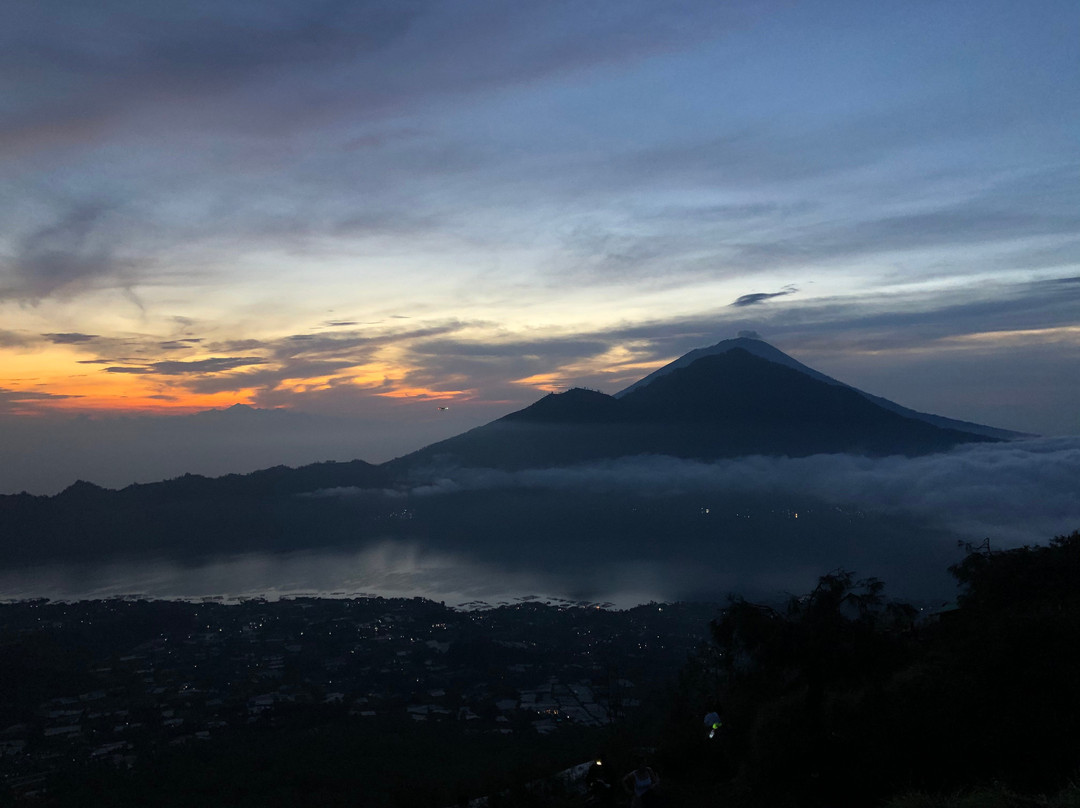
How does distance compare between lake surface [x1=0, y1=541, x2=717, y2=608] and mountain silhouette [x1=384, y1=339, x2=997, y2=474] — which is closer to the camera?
lake surface [x1=0, y1=541, x2=717, y2=608]

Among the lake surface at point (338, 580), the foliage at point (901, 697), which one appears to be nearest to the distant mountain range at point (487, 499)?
the lake surface at point (338, 580)

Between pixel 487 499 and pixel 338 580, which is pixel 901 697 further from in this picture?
pixel 487 499

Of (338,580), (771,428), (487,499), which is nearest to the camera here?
(338,580)

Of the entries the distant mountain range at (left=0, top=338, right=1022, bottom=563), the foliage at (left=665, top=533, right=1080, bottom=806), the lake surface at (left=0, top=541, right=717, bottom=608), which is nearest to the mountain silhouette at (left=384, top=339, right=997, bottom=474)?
the distant mountain range at (left=0, top=338, right=1022, bottom=563)

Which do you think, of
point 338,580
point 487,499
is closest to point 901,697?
point 338,580

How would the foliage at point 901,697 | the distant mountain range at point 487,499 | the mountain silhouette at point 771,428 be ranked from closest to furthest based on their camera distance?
the foliage at point 901,697
the distant mountain range at point 487,499
the mountain silhouette at point 771,428

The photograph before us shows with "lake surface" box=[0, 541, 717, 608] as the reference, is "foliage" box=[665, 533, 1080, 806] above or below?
above

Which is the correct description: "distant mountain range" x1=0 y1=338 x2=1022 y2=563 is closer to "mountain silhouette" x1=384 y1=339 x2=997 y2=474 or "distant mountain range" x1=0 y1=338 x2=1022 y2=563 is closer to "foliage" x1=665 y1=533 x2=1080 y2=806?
"mountain silhouette" x1=384 y1=339 x2=997 y2=474

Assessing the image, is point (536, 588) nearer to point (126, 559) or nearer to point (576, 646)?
point (576, 646)

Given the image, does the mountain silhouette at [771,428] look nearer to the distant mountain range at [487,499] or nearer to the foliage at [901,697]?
the distant mountain range at [487,499]

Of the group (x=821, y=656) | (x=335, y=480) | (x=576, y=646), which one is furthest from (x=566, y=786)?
(x=335, y=480)

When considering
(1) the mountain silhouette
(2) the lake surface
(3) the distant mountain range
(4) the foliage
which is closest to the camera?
(4) the foliage
